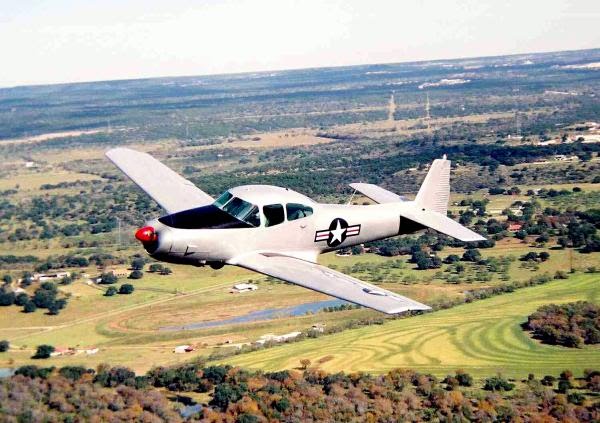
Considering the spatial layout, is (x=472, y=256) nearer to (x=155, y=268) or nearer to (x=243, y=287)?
(x=243, y=287)

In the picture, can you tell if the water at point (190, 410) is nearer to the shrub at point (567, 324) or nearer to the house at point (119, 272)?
the shrub at point (567, 324)

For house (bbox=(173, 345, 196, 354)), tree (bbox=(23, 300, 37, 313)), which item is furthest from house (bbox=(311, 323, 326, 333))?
tree (bbox=(23, 300, 37, 313))

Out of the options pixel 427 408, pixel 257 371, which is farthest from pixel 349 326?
pixel 427 408

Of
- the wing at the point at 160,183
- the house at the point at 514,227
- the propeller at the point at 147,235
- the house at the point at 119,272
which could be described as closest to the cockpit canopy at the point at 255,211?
the propeller at the point at 147,235

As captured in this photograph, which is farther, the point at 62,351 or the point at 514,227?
the point at 514,227

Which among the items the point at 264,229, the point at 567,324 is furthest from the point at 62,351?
the point at 567,324

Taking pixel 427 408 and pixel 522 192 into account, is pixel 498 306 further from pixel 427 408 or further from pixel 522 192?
pixel 522 192
